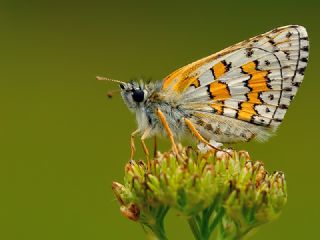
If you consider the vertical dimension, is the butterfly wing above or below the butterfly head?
below

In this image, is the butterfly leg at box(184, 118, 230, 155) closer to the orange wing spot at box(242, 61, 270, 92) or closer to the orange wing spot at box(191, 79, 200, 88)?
the orange wing spot at box(191, 79, 200, 88)

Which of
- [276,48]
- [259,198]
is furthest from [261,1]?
[259,198]

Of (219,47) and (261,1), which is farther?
(261,1)

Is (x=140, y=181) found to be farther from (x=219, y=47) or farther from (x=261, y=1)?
(x=261, y=1)

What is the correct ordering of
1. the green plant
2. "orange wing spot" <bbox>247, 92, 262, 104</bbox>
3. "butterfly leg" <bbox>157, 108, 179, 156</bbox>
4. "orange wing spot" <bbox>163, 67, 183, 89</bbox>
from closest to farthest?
1. the green plant
2. "butterfly leg" <bbox>157, 108, 179, 156</bbox>
3. "orange wing spot" <bbox>247, 92, 262, 104</bbox>
4. "orange wing spot" <bbox>163, 67, 183, 89</bbox>

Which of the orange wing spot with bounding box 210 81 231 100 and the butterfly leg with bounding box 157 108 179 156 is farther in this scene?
A: the orange wing spot with bounding box 210 81 231 100

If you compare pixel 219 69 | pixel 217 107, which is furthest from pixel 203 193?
pixel 219 69

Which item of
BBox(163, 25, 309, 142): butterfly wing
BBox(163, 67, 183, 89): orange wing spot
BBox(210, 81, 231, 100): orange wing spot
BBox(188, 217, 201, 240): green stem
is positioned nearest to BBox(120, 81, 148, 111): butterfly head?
BBox(163, 67, 183, 89): orange wing spot
